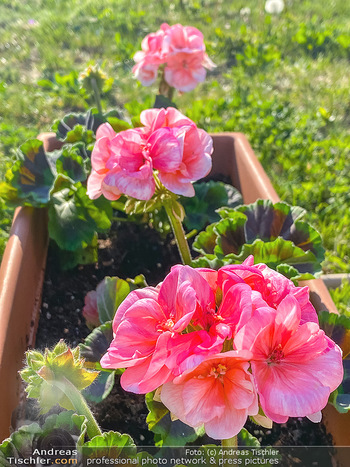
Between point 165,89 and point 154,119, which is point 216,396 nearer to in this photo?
point 154,119

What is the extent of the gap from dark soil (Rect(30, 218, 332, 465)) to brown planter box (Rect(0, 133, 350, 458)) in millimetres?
45

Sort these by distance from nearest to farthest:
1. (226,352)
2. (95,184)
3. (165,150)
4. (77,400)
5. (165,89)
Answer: (226,352)
(77,400)
(165,150)
(95,184)
(165,89)

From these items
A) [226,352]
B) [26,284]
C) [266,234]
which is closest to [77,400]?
[226,352]

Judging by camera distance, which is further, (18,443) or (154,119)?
(154,119)

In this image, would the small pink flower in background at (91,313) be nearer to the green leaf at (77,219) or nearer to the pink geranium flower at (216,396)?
the green leaf at (77,219)

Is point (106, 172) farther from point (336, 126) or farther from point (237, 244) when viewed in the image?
point (336, 126)

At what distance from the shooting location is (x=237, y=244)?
4.46 feet

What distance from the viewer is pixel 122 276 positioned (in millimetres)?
1592

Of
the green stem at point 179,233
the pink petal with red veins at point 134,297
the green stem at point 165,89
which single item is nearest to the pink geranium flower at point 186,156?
the green stem at point 179,233

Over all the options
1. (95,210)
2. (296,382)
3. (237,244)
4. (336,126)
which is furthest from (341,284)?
(336,126)

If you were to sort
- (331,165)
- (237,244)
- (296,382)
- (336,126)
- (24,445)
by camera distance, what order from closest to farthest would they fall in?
(296,382)
(24,445)
(237,244)
(331,165)
(336,126)

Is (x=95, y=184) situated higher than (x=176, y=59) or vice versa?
(x=176, y=59)

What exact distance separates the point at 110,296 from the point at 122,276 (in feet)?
1.08

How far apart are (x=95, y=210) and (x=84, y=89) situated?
0.65 metres
